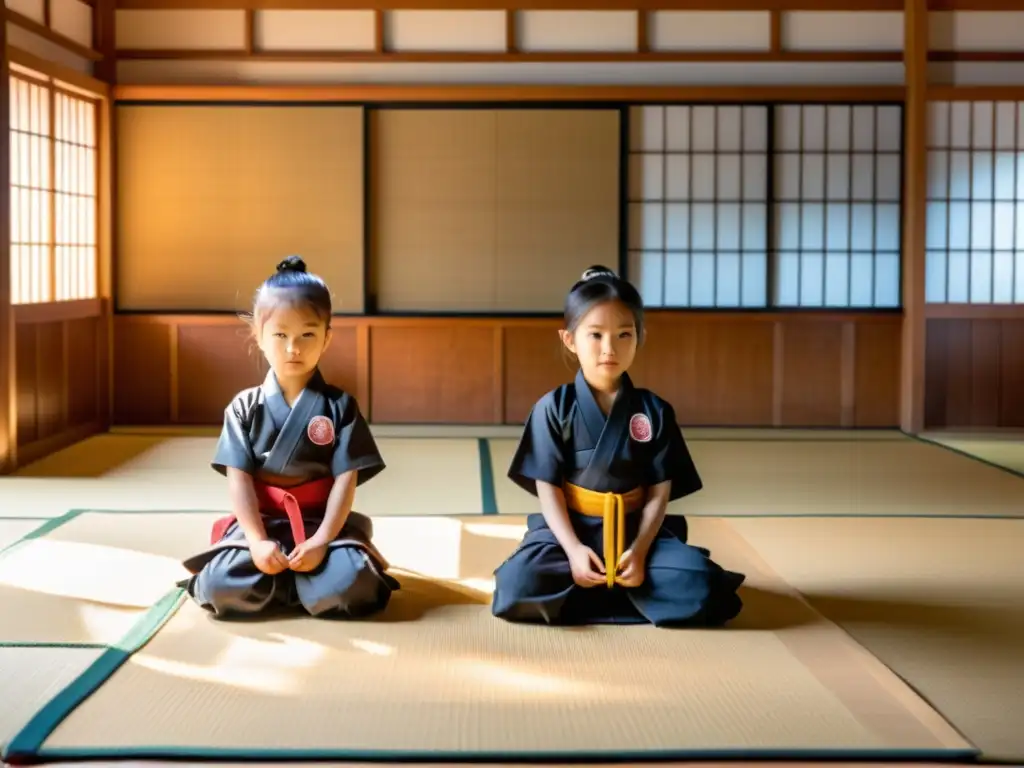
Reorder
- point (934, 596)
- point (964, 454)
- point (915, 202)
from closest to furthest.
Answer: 1. point (934, 596)
2. point (964, 454)
3. point (915, 202)

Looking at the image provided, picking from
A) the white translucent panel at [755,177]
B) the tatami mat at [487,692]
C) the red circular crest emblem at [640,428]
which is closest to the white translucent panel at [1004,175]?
the white translucent panel at [755,177]

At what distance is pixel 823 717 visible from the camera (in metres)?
2.43

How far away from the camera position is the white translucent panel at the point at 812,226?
25.1 ft

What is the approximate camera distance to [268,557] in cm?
309

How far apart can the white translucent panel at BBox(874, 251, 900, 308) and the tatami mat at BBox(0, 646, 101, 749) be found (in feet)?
19.1

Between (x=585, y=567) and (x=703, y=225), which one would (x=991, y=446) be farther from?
(x=585, y=567)

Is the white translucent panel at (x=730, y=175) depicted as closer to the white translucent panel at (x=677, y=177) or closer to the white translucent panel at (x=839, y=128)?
the white translucent panel at (x=677, y=177)

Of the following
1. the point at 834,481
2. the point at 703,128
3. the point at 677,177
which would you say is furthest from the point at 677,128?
the point at 834,481

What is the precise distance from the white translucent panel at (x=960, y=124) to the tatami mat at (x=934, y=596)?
3595 mm

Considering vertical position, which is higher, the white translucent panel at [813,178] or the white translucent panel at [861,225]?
the white translucent panel at [813,178]

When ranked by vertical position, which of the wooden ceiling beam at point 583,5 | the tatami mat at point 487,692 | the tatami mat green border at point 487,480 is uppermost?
the wooden ceiling beam at point 583,5

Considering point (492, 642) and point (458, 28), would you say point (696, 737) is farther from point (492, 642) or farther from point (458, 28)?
point (458, 28)

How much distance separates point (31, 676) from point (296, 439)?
2.76 ft

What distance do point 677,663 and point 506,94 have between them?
17.0 ft
